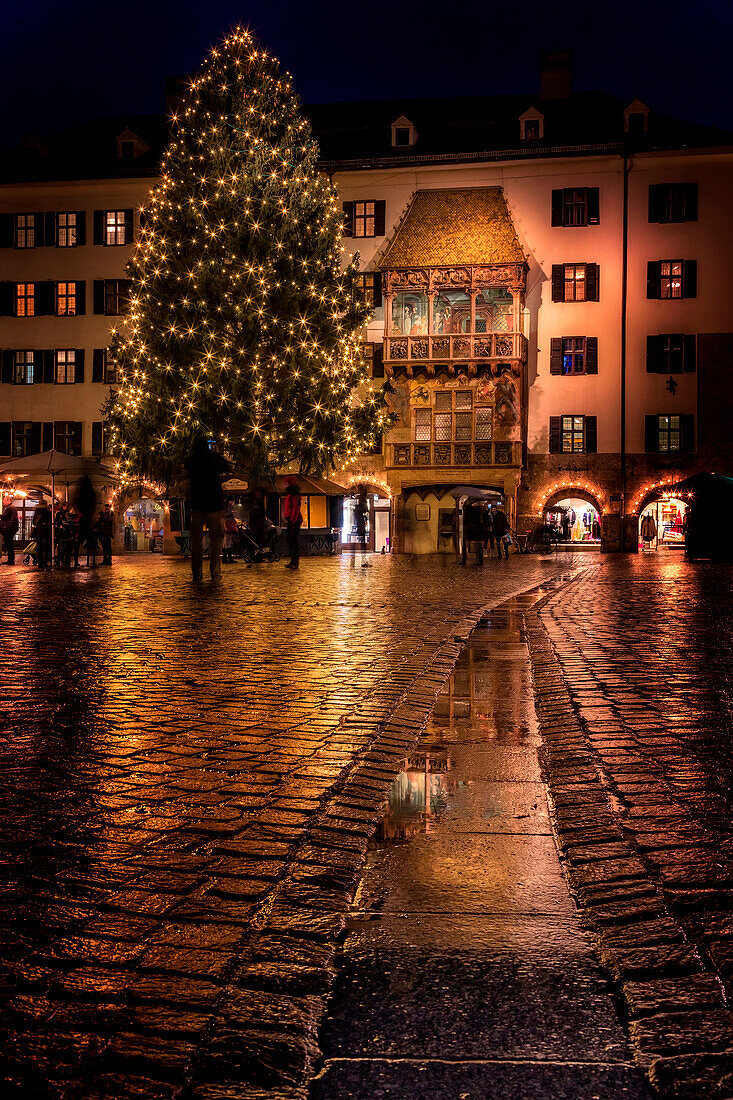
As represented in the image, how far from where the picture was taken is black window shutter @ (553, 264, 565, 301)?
1736 inches

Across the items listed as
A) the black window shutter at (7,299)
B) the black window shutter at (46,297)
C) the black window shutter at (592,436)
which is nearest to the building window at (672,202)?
the black window shutter at (592,436)

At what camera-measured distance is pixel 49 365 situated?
156 feet

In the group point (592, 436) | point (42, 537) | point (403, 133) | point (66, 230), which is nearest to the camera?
point (42, 537)

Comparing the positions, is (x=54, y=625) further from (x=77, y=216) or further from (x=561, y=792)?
(x=77, y=216)

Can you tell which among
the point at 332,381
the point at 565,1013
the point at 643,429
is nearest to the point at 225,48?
the point at 332,381

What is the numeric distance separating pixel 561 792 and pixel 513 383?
4088cm

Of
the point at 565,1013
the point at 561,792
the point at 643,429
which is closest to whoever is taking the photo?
the point at 565,1013

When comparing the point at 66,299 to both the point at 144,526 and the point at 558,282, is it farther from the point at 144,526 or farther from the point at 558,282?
the point at 558,282

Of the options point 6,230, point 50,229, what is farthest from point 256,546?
point 6,230

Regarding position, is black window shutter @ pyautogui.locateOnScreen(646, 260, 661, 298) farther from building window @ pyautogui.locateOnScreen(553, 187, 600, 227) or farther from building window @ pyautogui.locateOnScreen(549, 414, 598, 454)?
building window @ pyautogui.locateOnScreen(549, 414, 598, 454)

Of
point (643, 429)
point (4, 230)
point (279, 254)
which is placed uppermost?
point (4, 230)

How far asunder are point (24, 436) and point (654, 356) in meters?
26.7

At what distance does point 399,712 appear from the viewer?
18.6 ft

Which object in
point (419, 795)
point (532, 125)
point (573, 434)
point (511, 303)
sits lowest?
point (419, 795)
